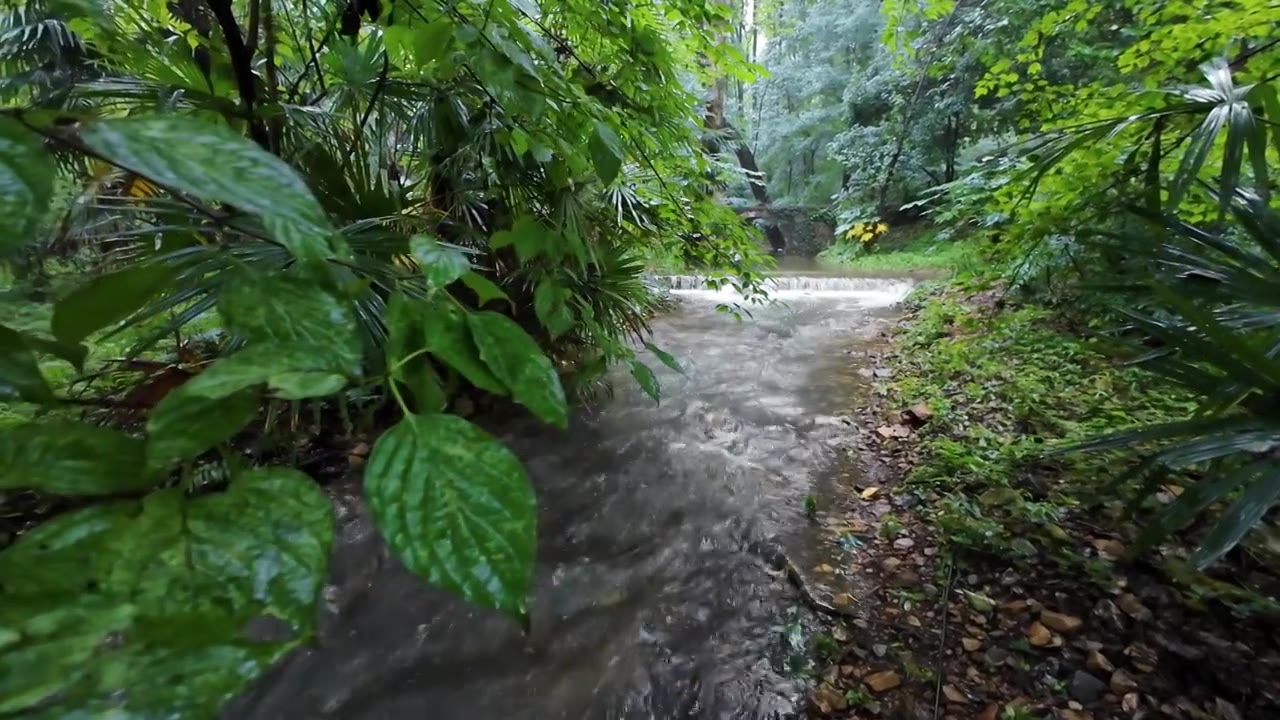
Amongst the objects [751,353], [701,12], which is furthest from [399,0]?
[751,353]

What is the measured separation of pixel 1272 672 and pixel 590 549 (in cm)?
174

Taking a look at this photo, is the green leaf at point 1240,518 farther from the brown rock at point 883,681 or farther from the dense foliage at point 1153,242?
the brown rock at point 883,681

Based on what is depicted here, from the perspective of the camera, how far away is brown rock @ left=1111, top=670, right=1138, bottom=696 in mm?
1254

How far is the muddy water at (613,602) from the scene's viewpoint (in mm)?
1460

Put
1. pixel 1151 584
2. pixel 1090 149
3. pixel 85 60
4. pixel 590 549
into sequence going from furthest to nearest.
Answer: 1. pixel 85 60
2. pixel 590 549
3. pixel 1090 149
4. pixel 1151 584

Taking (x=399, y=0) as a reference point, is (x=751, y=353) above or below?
below

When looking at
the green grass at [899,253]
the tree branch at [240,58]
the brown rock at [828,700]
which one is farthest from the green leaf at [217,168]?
the green grass at [899,253]

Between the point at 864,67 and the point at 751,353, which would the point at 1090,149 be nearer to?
the point at 751,353

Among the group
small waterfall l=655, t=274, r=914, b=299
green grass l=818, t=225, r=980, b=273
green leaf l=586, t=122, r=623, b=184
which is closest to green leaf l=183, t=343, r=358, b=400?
green leaf l=586, t=122, r=623, b=184

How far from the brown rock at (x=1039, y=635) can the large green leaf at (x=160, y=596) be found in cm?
172

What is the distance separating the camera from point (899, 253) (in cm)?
1141

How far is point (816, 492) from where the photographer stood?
2398 millimetres

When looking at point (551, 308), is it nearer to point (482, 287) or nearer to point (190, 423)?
point (482, 287)

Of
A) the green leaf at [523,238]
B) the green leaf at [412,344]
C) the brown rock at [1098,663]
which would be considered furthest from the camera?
the brown rock at [1098,663]
